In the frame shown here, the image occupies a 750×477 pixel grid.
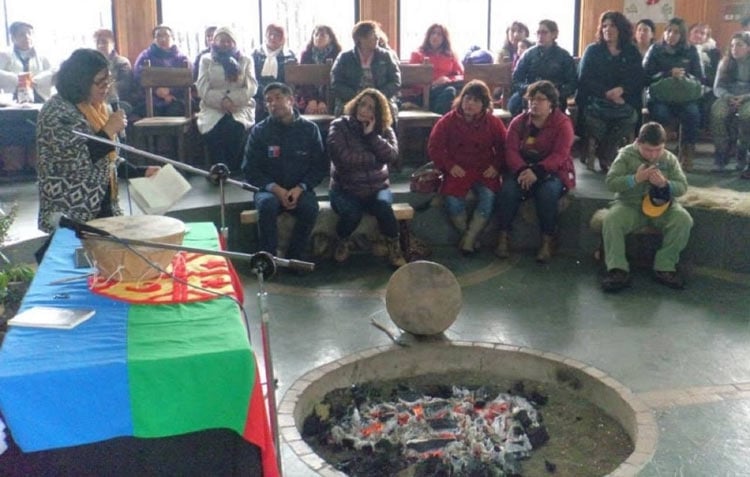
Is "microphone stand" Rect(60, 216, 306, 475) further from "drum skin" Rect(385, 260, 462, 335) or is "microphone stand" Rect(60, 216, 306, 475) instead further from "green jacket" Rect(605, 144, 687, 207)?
"green jacket" Rect(605, 144, 687, 207)

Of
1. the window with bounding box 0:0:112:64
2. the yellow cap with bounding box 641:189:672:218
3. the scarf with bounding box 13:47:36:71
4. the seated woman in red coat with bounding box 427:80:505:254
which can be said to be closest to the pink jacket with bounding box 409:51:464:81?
the seated woman in red coat with bounding box 427:80:505:254

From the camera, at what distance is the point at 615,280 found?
210 inches

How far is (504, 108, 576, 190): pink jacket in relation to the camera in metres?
6.00

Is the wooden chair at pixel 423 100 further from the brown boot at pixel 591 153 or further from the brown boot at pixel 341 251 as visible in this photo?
the brown boot at pixel 341 251

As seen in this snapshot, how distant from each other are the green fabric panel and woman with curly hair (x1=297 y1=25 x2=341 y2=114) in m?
5.61

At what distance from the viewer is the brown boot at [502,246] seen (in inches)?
240

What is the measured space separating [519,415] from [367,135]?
275 centimetres

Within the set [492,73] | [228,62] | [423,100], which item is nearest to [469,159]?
[492,73]

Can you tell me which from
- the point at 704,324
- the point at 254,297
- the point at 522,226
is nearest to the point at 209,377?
the point at 254,297

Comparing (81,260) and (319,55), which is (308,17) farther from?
(81,260)

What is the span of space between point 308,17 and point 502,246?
462cm

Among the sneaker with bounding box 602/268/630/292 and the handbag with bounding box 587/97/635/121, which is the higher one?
the handbag with bounding box 587/97/635/121

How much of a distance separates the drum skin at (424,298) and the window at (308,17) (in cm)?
581

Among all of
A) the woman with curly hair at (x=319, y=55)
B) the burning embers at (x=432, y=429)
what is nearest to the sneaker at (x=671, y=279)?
the burning embers at (x=432, y=429)
